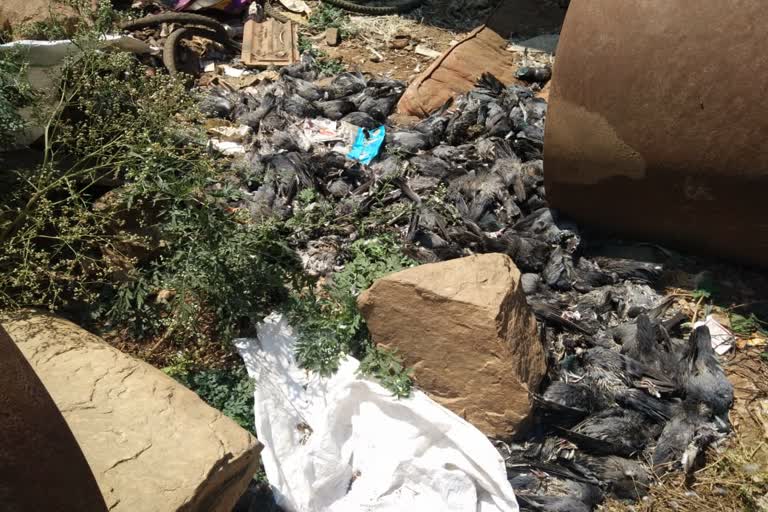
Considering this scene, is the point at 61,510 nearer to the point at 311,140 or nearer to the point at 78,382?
the point at 78,382

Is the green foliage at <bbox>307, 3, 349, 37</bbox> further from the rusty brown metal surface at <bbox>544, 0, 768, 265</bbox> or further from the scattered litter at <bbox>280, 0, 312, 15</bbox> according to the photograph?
the rusty brown metal surface at <bbox>544, 0, 768, 265</bbox>

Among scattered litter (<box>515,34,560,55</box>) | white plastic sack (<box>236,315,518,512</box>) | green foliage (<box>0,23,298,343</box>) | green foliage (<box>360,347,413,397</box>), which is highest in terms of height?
scattered litter (<box>515,34,560,55</box>)

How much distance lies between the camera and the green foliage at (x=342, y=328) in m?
2.93

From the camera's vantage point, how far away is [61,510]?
54.0 inches

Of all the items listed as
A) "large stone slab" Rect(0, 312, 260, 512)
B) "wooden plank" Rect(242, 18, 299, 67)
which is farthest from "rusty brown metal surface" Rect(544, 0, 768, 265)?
"wooden plank" Rect(242, 18, 299, 67)

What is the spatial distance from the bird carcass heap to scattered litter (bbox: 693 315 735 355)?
0.15 m

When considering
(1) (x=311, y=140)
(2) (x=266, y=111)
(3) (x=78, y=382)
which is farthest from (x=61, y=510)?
(2) (x=266, y=111)

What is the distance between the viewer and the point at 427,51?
5887mm

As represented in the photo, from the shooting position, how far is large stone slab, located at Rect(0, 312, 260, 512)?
2105mm

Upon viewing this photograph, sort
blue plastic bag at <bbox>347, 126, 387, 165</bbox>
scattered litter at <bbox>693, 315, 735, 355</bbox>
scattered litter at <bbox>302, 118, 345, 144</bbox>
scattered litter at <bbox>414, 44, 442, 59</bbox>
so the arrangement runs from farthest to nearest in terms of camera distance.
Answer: scattered litter at <bbox>414, 44, 442, 59</bbox> → scattered litter at <bbox>302, 118, 345, 144</bbox> → blue plastic bag at <bbox>347, 126, 387, 165</bbox> → scattered litter at <bbox>693, 315, 735, 355</bbox>

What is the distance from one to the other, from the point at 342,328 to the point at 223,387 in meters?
0.66

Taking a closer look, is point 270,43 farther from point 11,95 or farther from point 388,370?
point 388,370

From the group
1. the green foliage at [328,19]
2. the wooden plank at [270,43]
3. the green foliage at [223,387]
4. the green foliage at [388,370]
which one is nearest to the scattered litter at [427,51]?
the green foliage at [328,19]

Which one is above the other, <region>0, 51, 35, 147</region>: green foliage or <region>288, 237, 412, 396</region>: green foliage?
<region>0, 51, 35, 147</region>: green foliage
